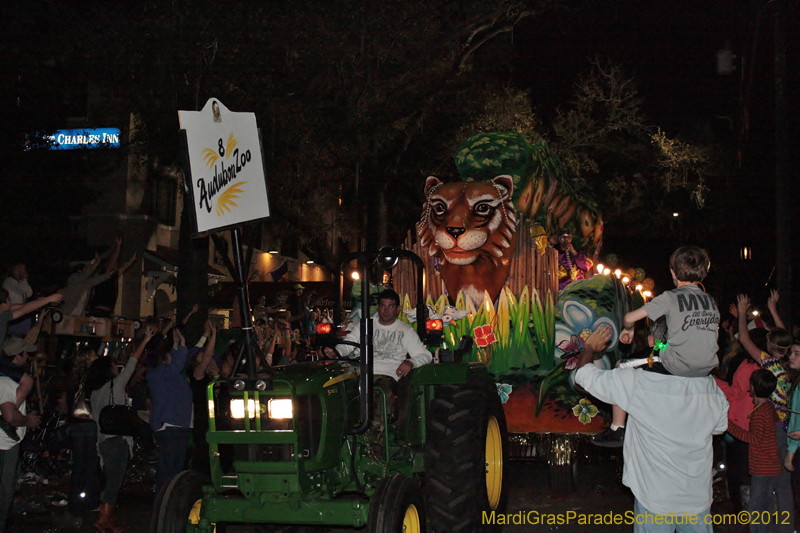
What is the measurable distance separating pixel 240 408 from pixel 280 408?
0.29 meters

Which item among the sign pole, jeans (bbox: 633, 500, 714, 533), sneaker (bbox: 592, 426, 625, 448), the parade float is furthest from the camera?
the parade float

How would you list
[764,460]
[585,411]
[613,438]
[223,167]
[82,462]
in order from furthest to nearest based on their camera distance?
[585,411], [82,462], [764,460], [223,167], [613,438]

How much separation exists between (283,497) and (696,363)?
265cm

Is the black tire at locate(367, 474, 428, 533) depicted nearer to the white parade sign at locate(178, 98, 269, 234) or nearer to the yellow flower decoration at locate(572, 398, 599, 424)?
the white parade sign at locate(178, 98, 269, 234)

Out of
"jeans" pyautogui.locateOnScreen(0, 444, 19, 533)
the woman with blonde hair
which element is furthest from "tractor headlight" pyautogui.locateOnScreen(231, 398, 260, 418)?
the woman with blonde hair

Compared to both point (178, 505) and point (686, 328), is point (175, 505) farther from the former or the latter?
point (686, 328)

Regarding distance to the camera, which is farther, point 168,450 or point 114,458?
point 114,458

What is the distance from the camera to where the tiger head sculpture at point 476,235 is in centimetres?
917

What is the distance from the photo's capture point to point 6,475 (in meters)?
6.14

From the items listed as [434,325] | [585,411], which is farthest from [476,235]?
Result: [434,325]

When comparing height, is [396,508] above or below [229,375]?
below

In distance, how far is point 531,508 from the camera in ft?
27.2

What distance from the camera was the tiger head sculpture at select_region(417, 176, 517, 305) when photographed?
9.17 metres

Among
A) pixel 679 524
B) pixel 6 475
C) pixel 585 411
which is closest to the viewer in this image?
pixel 679 524
